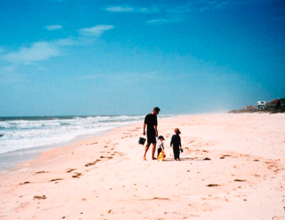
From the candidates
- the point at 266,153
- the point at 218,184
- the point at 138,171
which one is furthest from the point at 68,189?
the point at 266,153

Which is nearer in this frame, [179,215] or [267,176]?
[179,215]

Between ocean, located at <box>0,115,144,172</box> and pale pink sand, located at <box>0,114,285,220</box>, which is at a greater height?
pale pink sand, located at <box>0,114,285,220</box>

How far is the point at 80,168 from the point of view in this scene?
848cm

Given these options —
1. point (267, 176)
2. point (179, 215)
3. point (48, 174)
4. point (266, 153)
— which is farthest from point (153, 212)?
point (266, 153)

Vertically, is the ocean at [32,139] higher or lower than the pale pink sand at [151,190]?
lower

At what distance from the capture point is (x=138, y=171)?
721cm

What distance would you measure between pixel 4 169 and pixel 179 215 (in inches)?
295

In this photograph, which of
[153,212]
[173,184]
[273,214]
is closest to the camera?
[273,214]

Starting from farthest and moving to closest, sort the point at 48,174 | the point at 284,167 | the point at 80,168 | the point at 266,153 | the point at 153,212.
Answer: the point at 266,153
the point at 80,168
the point at 48,174
the point at 284,167
the point at 153,212

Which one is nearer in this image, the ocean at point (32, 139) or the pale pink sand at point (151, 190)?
the pale pink sand at point (151, 190)

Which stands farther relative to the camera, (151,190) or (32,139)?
(32,139)

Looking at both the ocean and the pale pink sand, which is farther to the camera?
the ocean

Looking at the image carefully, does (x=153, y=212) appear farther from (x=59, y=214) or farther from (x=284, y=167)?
(x=284, y=167)

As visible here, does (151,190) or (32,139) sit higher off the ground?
(151,190)
